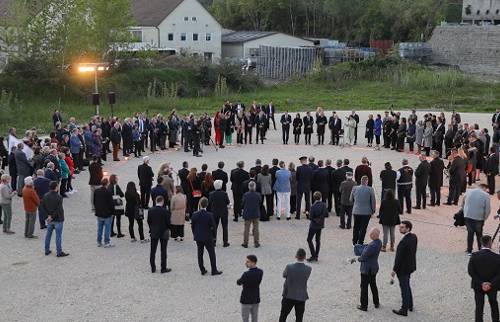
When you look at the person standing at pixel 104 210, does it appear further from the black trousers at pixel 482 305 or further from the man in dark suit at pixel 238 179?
the black trousers at pixel 482 305

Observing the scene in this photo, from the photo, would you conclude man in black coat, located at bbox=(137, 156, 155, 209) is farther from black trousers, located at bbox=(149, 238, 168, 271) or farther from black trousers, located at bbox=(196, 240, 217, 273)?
black trousers, located at bbox=(196, 240, 217, 273)

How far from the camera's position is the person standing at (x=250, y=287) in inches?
386

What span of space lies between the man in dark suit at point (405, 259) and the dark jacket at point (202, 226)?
3496 mm

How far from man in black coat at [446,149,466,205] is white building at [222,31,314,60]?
47.1 m

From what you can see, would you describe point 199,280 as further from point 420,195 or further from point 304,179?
point 420,195

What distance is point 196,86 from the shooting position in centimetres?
4881

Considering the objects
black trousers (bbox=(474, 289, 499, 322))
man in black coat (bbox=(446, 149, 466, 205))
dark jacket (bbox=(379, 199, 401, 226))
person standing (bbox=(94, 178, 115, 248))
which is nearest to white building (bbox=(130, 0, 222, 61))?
man in black coat (bbox=(446, 149, 466, 205))

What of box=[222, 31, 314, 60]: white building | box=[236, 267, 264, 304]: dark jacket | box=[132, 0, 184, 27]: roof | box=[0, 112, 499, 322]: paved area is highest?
box=[132, 0, 184, 27]: roof

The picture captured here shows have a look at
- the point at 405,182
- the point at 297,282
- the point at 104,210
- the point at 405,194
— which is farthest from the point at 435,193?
the point at 297,282

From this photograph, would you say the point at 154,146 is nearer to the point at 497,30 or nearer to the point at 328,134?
the point at 328,134

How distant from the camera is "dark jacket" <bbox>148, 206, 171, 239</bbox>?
12.7 m

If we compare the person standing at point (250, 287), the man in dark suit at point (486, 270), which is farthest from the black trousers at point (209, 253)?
the man in dark suit at point (486, 270)

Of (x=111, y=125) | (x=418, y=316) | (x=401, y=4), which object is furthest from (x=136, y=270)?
(x=401, y=4)

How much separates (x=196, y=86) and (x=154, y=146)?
75.1 ft
